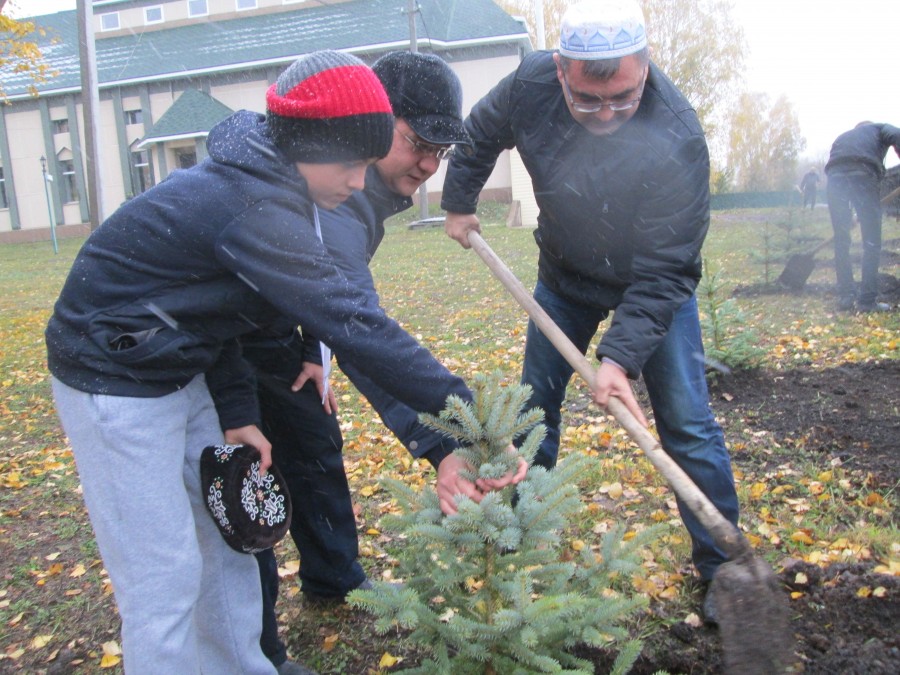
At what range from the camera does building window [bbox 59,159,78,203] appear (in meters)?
35.6

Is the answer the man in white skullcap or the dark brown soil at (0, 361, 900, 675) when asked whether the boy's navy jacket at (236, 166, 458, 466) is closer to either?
the man in white skullcap

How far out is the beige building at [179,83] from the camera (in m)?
31.5

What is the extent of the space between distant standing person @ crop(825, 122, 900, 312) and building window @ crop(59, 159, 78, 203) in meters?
34.9

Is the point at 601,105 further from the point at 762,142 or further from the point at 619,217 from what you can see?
the point at 762,142

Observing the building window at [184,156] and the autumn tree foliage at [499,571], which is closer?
the autumn tree foliage at [499,571]

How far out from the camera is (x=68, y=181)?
35844 mm

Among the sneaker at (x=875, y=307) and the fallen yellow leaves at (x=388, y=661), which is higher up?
the sneaker at (x=875, y=307)

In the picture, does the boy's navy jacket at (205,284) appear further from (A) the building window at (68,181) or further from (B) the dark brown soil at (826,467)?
(A) the building window at (68,181)

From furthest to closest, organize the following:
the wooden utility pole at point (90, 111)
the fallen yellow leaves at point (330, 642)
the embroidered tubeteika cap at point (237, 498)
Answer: the wooden utility pole at point (90, 111), the fallen yellow leaves at point (330, 642), the embroidered tubeteika cap at point (237, 498)

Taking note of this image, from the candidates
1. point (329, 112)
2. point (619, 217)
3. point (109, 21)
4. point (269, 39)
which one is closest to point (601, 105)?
point (619, 217)

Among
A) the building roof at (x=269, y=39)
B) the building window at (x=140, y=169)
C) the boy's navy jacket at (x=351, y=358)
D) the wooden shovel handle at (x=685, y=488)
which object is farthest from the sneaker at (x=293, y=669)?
the building window at (x=140, y=169)

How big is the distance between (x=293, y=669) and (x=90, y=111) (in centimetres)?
952

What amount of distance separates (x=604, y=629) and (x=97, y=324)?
1616 mm

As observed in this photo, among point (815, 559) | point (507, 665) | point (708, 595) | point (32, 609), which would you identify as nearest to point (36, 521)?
point (32, 609)
